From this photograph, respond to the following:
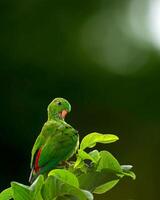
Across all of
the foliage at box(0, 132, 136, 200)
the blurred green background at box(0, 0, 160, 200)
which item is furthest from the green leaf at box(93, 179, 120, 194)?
the blurred green background at box(0, 0, 160, 200)

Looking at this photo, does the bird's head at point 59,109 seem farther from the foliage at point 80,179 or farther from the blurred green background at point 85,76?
the blurred green background at point 85,76

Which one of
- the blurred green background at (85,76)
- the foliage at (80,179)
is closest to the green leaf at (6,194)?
the foliage at (80,179)

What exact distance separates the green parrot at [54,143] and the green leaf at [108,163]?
34mm

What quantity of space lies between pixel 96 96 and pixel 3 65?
661mm

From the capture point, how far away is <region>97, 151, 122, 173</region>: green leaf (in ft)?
1.18

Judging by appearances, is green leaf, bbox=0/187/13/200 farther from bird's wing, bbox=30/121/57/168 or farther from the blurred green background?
the blurred green background

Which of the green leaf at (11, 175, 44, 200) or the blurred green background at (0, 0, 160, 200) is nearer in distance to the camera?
the green leaf at (11, 175, 44, 200)

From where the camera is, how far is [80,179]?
0.35m

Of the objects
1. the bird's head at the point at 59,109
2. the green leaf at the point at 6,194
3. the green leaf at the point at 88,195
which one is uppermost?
the bird's head at the point at 59,109

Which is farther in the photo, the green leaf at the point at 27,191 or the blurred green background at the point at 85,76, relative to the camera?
the blurred green background at the point at 85,76

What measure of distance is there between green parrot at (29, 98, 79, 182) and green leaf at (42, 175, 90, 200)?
0.05 m

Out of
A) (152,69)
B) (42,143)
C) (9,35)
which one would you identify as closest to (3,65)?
(9,35)

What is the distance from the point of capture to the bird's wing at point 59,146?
1.28 ft

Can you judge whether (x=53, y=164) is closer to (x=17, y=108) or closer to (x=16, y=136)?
(x=16, y=136)
